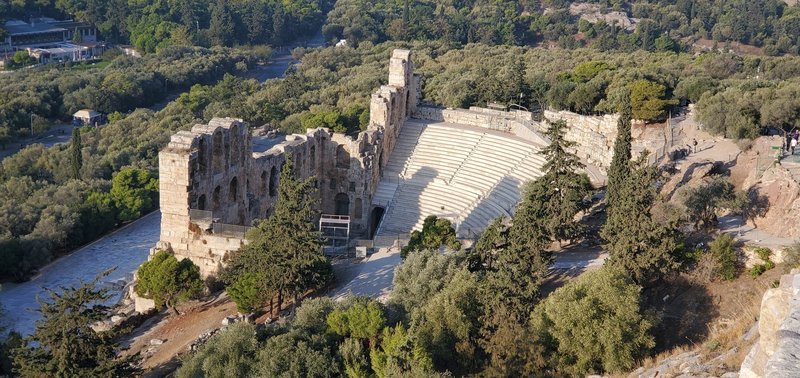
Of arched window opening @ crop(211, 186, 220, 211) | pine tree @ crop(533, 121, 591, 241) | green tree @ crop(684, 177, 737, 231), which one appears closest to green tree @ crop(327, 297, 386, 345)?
pine tree @ crop(533, 121, 591, 241)

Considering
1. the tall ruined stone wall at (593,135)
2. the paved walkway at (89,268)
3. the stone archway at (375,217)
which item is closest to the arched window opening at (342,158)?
the stone archway at (375,217)

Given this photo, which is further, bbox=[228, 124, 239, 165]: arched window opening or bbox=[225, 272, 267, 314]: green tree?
bbox=[228, 124, 239, 165]: arched window opening

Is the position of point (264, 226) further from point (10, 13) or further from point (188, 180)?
point (10, 13)

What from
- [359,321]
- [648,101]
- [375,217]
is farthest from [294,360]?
[648,101]

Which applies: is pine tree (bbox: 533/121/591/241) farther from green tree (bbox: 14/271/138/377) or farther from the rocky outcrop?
green tree (bbox: 14/271/138/377)

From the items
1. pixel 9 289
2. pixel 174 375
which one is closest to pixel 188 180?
pixel 174 375
